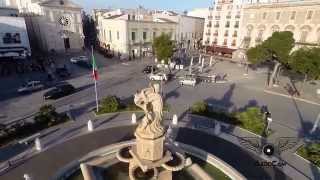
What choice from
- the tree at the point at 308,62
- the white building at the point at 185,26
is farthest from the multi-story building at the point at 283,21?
the white building at the point at 185,26

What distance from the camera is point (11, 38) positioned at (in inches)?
1743

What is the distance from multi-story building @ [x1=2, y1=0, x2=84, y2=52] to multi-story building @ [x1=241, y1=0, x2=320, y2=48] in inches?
1695

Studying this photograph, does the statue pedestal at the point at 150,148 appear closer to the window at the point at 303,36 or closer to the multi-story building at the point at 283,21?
the multi-story building at the point at 283,21

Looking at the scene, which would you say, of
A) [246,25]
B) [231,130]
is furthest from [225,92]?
[246,25]

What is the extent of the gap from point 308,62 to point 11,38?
172 feet

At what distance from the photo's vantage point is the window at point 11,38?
143 feet

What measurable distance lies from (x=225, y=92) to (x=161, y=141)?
22.3m

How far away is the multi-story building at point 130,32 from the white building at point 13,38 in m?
18.7

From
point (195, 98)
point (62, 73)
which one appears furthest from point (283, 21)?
point (62, 73)

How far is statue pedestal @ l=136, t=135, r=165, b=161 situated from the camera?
10336 mm

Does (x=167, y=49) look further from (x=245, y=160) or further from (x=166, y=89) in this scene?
(x=245, y=160)

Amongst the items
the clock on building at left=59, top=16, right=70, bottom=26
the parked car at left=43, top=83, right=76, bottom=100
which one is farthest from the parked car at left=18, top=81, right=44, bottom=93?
the clock on building at left=59, top=16, right=70, bottom=26

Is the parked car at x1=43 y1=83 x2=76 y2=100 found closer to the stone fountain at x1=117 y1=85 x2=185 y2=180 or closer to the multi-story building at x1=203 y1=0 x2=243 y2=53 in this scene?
the stone fountain at x1=117 y1=85 x2=185 y2=180

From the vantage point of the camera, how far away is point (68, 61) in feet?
156
